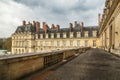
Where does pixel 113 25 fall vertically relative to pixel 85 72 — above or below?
above

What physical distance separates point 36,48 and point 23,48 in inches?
266

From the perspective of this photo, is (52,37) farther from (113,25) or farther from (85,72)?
(85,72)

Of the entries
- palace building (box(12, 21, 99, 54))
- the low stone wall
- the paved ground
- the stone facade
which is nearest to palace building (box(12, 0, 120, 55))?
palace building (box(12, 21, 99, 54))

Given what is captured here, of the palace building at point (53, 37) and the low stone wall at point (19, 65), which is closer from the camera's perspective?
the low stone wall at point (19, 65)

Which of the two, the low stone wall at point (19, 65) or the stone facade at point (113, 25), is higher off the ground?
the stone facade at point (113, 25)

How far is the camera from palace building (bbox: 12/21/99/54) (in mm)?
55500

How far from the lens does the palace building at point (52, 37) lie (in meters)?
55.5

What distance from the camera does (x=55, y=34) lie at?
61.0m

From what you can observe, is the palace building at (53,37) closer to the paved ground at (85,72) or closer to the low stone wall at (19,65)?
the paved ground at (85,72)

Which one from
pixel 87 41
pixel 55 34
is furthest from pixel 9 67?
pixel 55 34

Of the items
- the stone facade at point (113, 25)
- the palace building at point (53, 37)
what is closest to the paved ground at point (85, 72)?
the stone facade at point (113, 25)

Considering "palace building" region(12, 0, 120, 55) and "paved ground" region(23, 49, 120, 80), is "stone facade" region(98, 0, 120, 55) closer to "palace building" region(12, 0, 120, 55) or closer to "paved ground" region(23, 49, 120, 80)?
"paved ground" region(23, 49, 120, 80)

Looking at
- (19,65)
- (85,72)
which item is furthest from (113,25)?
(19,65)

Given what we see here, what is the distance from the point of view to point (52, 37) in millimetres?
61062
